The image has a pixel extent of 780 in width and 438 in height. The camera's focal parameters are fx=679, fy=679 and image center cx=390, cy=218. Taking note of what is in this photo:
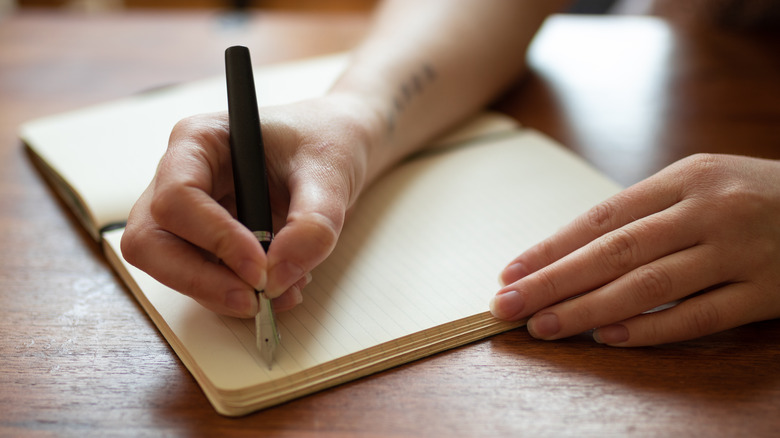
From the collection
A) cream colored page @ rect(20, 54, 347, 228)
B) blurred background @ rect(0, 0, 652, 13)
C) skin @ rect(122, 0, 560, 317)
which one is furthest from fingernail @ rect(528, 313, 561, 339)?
blurred background @ rect(0, 0, 652, 13)

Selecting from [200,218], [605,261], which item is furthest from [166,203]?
[605,261]

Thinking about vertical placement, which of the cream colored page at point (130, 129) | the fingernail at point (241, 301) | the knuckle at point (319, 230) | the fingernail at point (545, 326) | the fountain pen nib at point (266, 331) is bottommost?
the cream colored page at point (130, 129)

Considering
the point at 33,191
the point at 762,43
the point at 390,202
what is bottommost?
the point at 33,191

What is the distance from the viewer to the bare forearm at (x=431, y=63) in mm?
715

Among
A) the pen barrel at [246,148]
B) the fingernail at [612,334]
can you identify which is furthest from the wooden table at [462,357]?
the pen barrel at [246,148]

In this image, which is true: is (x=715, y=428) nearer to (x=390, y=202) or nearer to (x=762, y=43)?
(x=390, y=202)

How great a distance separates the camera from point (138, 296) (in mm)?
539

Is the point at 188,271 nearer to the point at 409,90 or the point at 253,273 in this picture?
the point at 253,273

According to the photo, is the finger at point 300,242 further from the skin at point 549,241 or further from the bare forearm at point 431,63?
the bare forearm at point 431,63

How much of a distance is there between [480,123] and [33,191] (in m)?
0.50

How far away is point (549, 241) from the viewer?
21.5 inches

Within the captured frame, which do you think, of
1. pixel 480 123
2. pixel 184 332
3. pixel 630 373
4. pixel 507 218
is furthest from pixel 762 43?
pixel 184 332

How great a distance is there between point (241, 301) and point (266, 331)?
0.03 meters

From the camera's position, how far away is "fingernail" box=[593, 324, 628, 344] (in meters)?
0.49
